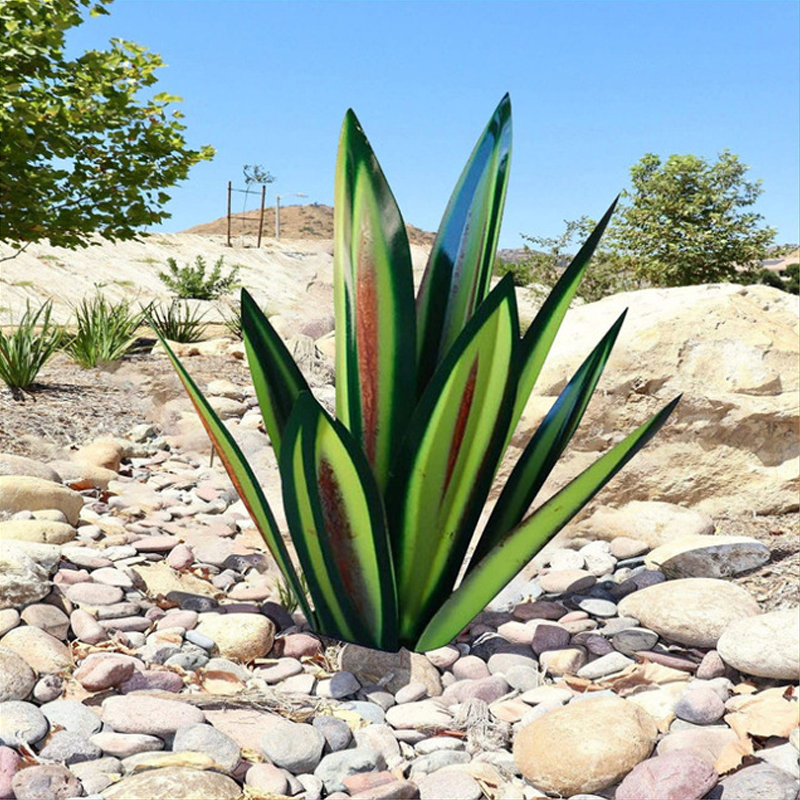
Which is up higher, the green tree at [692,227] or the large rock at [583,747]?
the green tree at [692,227]

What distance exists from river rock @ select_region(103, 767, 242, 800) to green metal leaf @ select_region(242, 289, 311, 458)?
31.4 inches

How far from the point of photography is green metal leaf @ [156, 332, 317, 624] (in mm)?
2459

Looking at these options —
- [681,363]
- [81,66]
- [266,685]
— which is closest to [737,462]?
[681,363]

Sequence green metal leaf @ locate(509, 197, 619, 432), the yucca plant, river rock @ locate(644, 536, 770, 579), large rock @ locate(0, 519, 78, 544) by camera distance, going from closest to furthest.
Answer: the yucca plant < green metal leaf @ locate(509, 197, 619, 432) < large rock @ locate(0, 519, 78, 544) < river rock @ locate(644, 536, 770, 579)

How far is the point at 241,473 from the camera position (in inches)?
97.4

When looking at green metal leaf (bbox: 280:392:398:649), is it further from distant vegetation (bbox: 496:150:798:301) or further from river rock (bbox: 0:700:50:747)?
distant vegetation (bbox: 496:150:798:301)

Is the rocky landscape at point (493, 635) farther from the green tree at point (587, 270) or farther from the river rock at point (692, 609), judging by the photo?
the green tree at point (587, 270)

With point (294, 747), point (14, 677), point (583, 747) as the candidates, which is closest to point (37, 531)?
point (14, 677)

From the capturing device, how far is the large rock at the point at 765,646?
7.97 ft

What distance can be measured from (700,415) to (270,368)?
6.86ft

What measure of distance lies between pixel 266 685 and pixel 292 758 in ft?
1.41

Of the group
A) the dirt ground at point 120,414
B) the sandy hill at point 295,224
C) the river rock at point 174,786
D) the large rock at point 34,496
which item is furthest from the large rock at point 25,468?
the sandy hill at point 295,224

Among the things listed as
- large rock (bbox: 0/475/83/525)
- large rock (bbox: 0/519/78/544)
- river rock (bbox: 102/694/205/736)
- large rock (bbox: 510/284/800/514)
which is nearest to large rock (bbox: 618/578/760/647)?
large rock (bbox: 510/284/800/514)

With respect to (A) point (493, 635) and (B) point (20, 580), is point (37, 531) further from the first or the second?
(A) point (493, 635)
